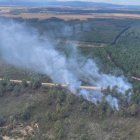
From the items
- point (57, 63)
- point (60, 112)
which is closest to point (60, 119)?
point (60, 112)

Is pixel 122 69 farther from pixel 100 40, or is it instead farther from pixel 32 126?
pixel 100 40

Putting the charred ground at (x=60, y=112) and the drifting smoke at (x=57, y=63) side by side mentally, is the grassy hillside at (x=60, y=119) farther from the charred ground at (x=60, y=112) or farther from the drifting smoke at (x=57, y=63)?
the drifting smoke at (x=57, y=63)

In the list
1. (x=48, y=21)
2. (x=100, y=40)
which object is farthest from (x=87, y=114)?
(x=48, y=21)

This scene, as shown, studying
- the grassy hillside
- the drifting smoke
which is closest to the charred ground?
the grassy hillside

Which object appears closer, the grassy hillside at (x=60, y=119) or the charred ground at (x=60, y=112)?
the grassy hillside at (x=60, y=119)

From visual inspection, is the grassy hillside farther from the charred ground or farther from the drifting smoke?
the drifting smoke

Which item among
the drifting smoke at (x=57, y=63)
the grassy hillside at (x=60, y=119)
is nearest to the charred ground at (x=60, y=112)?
the grassy hillside at (x=60, y=119)

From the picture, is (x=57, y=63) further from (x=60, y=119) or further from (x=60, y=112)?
(x=60, y=119)

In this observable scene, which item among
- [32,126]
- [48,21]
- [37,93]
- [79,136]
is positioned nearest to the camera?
[79,136]
